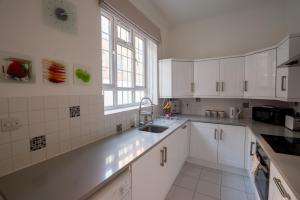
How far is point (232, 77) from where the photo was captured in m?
2.60

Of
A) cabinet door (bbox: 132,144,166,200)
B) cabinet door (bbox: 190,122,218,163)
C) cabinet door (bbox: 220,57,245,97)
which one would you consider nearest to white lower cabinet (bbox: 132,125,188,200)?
cabinet door (bbox: 132,144,166,200)

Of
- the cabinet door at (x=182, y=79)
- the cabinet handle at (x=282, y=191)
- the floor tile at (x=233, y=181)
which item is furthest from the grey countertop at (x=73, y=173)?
the cabinet door at (x=182, y=79)

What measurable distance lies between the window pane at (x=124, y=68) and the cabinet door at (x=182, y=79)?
0.88m

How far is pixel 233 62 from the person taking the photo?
2.57 meters

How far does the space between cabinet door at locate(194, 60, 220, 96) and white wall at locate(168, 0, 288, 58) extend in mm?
340

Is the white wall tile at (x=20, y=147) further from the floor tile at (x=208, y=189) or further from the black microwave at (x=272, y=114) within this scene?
the black microwave at (x=272, y=114)

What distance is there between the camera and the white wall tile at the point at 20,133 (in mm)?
947

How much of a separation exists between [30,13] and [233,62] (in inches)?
106

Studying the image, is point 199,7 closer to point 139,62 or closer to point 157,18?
point 157,18

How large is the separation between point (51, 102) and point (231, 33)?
304cm

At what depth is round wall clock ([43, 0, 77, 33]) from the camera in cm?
112

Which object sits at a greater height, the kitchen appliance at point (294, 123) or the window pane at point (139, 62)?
the window pane at point (139, 62)

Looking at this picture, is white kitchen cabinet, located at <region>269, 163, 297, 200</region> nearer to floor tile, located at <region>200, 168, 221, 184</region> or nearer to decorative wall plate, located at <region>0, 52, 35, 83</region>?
floor tile, located at <region>200, 168, 221, 184</region>

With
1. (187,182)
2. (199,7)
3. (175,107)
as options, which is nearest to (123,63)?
(175,107)
